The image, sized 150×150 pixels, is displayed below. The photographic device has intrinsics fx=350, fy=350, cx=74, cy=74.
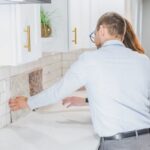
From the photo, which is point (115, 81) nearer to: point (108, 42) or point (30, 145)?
point (108, 42)

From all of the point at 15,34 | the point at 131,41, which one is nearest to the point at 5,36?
the point at 15,34

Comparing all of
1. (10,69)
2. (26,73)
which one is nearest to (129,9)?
(26,73)

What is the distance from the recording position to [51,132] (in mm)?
2076

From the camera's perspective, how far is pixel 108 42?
1.95 m

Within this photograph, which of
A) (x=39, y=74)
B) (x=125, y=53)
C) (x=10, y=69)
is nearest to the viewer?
(x=125, y=53)

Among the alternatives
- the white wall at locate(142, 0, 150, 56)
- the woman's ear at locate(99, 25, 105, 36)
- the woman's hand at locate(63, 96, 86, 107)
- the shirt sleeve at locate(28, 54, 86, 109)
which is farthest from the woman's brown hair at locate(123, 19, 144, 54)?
the white wall at locate(142, 0, 150, 56)

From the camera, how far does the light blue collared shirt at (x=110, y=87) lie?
1836 mm

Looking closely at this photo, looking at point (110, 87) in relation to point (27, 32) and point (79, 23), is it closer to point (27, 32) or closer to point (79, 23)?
point (27, 32)

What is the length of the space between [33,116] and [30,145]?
70 cm

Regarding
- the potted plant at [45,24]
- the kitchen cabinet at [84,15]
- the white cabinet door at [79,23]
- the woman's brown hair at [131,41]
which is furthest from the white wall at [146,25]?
the woman's brown hair at [131,41]

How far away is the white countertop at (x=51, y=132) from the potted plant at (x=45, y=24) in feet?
1.93

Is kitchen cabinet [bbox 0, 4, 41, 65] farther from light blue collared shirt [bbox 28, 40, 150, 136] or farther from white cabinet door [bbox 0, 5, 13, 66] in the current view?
light blue collared shirt [bbox 28, 40, 150, 136]

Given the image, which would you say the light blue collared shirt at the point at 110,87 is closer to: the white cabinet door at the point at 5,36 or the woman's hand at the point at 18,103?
the woman's hand at the point at 18,103

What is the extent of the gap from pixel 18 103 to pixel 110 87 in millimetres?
593
